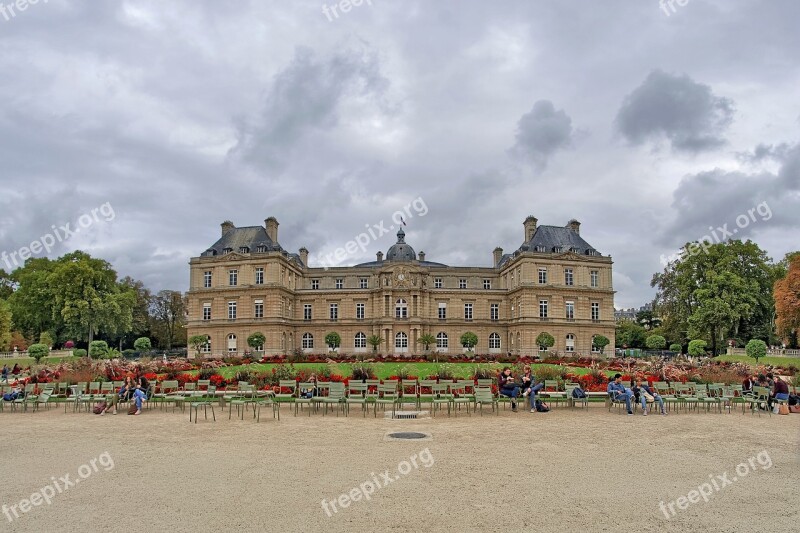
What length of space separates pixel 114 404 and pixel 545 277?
42.1 metres

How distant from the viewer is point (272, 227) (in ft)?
190

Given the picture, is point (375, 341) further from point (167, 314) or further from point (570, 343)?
point (167, 314)

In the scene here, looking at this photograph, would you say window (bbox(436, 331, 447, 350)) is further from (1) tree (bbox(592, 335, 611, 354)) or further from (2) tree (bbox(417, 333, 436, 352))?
(1) tree (bbox(592, 335, 611, 354))

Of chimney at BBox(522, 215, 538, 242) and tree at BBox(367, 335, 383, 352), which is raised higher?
chimney at BBox(522, 215, 538, 242)

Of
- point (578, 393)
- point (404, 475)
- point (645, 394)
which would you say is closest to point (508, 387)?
point (578, 393)

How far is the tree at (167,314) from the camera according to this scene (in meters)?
71.4

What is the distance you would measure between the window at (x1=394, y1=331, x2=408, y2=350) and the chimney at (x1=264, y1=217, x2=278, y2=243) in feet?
52.8

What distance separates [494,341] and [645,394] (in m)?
39.4

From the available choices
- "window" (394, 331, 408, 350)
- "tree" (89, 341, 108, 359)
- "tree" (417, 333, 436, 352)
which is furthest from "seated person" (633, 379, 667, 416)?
"tree" (89, 341, 108, 359)

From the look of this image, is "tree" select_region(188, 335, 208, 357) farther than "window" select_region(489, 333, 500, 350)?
No

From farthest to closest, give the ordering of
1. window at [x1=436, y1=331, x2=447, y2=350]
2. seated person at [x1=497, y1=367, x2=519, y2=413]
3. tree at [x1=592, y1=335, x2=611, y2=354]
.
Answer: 1. window at [x1=436, y1=331, x2=447, y2=350]
2. tree at [x1=592, y1=335, x2=611, y2=354]
3. seated person at [x1=497, y1=367, x2=519, y2=413]

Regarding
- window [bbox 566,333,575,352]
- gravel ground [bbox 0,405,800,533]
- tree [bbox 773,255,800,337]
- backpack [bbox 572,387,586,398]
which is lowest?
Answer: gravel ground [bbox 0,405,800,533]

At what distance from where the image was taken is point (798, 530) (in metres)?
7.26

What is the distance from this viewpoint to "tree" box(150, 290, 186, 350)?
71.4 m
